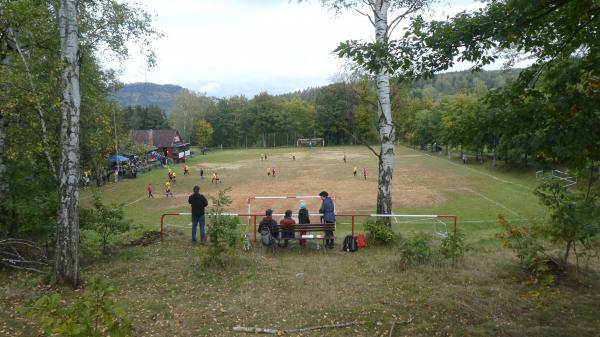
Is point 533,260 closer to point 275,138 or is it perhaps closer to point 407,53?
point 407,53

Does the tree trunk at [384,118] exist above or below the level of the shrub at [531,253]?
above

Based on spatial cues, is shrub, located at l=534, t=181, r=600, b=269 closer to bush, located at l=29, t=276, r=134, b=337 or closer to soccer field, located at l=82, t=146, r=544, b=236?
bush, located at l=29, t=276, r=134, b=337

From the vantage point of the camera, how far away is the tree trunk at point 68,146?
696 centimetres

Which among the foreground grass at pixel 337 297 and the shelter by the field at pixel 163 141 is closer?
the foreground grass at pixel 337 297

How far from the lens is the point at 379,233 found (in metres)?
10.9

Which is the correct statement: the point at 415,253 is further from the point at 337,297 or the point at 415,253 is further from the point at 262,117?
the point at 262,117

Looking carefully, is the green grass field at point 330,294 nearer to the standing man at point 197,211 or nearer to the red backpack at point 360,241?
the red backpack at point 360,241

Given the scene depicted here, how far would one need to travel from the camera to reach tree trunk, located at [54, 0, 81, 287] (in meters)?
6.96

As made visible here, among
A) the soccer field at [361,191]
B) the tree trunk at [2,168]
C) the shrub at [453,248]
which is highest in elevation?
the tree trunk at [2,168]

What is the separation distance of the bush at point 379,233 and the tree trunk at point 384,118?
0.54m

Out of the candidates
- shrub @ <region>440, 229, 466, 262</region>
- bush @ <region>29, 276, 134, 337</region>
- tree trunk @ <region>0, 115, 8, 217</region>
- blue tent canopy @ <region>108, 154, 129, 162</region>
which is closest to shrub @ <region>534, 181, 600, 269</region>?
shrub @ <region>440, 229, 466, 262</region>

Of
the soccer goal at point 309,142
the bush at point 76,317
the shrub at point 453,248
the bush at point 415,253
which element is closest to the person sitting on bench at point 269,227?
the bush at point 415,253

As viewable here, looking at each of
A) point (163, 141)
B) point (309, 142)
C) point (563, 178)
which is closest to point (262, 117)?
point (309, 142)

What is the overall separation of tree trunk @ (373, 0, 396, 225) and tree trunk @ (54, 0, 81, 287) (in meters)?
7.19
